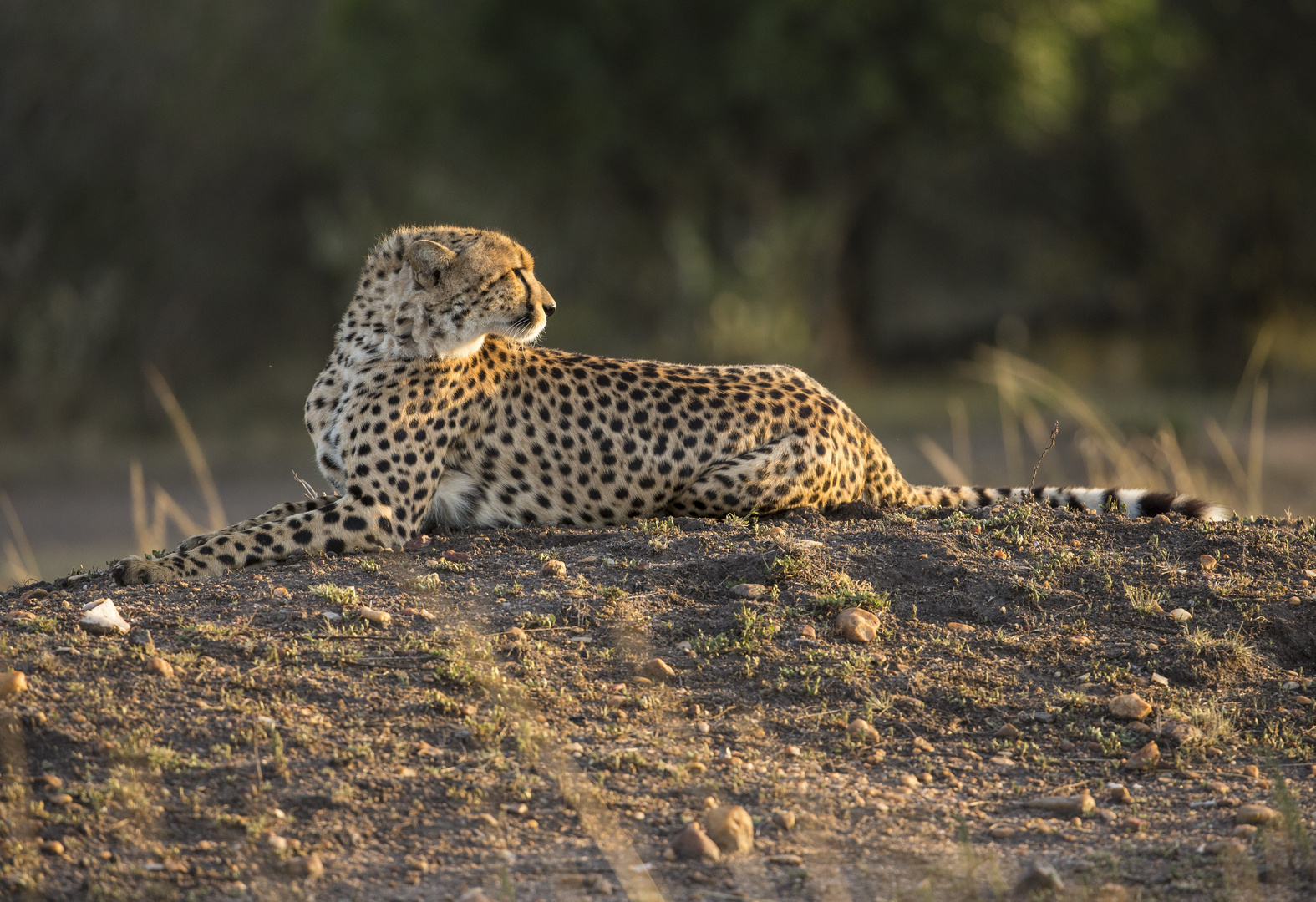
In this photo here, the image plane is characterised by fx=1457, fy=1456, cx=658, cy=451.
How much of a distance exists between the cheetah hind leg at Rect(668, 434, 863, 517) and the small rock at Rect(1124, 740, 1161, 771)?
155cm

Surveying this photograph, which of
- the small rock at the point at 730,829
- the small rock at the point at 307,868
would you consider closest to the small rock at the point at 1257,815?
the small rock at the point at 730,829

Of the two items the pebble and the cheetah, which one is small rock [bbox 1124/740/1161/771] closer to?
the pebble

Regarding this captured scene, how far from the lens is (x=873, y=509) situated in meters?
4.40

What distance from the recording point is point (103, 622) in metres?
3.19

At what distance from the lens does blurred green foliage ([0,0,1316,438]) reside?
13.6 metres

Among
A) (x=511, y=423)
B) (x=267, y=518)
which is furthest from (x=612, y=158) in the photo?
(x=267, y=518)

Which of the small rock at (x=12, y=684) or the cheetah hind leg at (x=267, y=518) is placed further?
the cheetah hind leg at (x=267, y=518)

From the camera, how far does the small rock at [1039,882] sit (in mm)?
2369

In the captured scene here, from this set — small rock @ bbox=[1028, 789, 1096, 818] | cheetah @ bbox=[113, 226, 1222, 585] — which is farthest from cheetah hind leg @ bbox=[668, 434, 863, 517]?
small rock @ bbox=[1028, 789, 1096, 818]

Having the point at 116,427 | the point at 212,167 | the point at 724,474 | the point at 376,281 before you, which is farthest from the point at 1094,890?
the point at 212,167

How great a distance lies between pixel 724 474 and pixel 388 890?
2.06 m

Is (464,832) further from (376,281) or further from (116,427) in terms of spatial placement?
(116,427)

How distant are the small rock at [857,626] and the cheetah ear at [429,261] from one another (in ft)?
5.28

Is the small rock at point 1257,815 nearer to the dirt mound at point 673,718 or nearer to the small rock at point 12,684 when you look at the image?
the dirt mound at point 673,718
